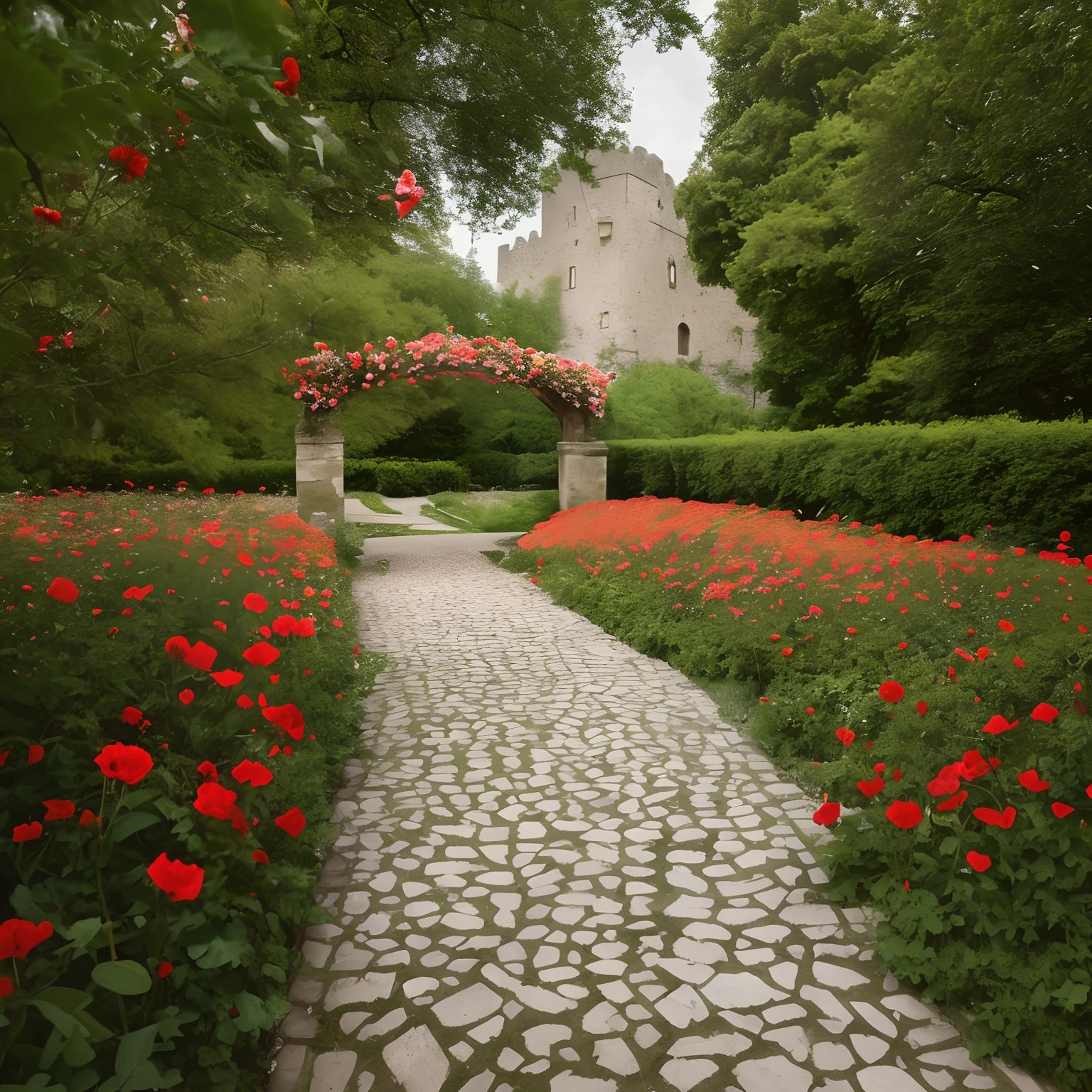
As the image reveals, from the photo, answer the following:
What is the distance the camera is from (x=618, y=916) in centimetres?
282

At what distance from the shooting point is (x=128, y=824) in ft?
6.40

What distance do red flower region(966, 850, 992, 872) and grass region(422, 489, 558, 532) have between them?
1424 centimetres

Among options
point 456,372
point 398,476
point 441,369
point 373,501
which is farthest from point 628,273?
point 441,369

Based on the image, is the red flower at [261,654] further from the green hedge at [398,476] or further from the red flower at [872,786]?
the green hedge at [398,476]

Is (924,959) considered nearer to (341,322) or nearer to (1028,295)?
(1028,295)

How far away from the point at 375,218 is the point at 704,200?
572 inches

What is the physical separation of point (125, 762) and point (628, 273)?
31.8 meters

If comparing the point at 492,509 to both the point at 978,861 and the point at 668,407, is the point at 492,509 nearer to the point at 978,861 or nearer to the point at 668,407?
the point at 668,407

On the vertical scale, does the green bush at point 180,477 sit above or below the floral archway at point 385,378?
below

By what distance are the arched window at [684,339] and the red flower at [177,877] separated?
33.9 metres

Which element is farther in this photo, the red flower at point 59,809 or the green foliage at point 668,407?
the green foliage at point 668,407

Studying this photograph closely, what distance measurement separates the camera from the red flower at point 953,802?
2443 mm

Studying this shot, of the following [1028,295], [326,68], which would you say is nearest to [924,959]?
[326,68]

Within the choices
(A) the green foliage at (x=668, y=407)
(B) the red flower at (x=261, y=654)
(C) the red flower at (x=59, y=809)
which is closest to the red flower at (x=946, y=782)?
(B) the red flower at (x=261, y=654)
